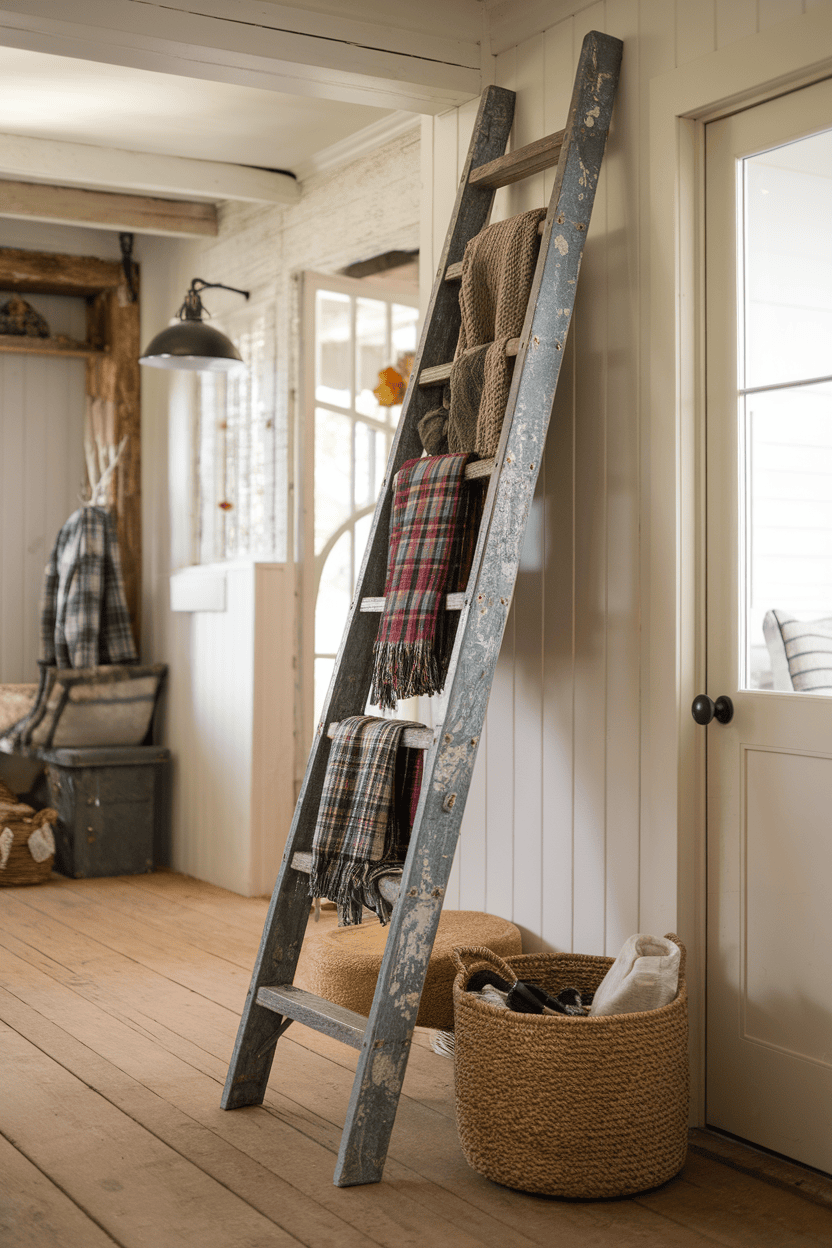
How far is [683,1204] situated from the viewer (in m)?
2.41

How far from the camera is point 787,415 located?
2.66 m

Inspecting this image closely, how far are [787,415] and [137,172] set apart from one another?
324 centimetres

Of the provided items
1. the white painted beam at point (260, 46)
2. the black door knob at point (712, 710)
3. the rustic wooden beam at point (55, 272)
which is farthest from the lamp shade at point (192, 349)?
the black door knob at point (712, 710)

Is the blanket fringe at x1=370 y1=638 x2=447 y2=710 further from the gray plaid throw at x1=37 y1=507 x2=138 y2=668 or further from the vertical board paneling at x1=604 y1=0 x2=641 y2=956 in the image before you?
the gray plaid throw at x1=37 y1=507 x2=138 y2=668

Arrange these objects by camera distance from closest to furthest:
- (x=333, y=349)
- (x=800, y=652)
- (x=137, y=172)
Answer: (x=800, y=652) < (x=137, y=172) < (x=333, y=349)

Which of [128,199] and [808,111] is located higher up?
[128,199]

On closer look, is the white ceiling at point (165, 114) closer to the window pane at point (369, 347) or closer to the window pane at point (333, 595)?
the window pane at point (369, 347)

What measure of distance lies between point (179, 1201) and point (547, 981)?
89 cm

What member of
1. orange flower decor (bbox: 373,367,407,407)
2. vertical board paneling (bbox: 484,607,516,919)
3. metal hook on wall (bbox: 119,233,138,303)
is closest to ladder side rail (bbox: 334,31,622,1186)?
→ vertical board paneling (bbox: 484,607,516,919)

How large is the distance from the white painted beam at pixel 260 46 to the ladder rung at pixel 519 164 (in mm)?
315

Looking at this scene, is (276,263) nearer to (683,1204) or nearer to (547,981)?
(547,981)

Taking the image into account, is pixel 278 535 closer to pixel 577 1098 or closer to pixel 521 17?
pixel 521 17

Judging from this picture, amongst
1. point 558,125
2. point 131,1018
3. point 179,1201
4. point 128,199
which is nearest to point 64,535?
point 128,199

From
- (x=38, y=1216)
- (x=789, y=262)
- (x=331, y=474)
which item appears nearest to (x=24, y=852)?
(x=331, y=474)
